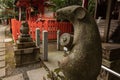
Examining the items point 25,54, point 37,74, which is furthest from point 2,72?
point 37,74

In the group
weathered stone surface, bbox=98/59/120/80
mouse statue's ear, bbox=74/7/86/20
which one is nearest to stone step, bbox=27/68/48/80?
weathered stone surface, bbox=98/59/120/80

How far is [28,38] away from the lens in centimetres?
429

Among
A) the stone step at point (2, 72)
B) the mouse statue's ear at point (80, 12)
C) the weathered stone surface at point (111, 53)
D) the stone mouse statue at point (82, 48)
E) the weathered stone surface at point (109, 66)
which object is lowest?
the stone step at point (2, 72)

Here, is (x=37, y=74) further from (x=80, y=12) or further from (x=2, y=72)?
(x=80, y=12)

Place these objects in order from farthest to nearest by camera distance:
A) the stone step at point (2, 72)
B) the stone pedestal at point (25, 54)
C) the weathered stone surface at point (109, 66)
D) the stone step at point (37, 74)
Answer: the stone pedestal at point (25, 54)
the stone step at point (2, 72)
the stone step at point (37, 74)
the weathered stone surface at point (109, 66)

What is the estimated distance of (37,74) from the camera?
3.55 meters

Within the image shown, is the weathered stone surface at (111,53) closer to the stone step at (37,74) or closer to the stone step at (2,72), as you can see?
the stone step at (37,74)

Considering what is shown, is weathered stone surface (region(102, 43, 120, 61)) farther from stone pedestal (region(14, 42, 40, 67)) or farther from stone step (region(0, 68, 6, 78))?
stone step (region(0, 68, 6, 78))

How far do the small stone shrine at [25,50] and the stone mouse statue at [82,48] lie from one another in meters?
2.93

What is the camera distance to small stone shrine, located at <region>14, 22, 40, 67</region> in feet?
13.3

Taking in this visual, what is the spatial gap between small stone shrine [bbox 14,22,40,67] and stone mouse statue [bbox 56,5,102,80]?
115 inches

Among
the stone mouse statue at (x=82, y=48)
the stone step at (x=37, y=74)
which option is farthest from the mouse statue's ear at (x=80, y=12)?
the stone step at (x=37, y=74)

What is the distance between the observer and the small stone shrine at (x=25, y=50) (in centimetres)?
407

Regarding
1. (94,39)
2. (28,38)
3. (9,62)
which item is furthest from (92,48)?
(9,62)
